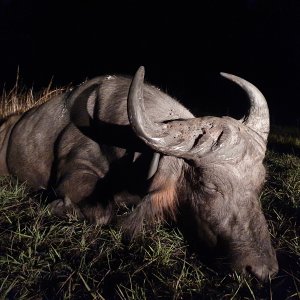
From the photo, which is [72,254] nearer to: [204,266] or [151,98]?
[204,266]

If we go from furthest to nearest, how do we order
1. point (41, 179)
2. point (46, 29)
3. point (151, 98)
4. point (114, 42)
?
point (46, 29) < point (114, 42) < point (41, 179) < point (151, 98)

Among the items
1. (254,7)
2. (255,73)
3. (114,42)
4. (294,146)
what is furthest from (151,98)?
(114,42)

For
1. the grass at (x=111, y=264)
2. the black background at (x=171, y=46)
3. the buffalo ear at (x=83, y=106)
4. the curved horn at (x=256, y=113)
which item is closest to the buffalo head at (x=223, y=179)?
the grass at (x=111, y=264)

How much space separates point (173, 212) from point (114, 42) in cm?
1671

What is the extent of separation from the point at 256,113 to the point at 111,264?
1.83 meters

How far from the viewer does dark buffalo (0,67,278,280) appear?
137 inches

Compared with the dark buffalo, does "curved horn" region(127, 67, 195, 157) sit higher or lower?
higher

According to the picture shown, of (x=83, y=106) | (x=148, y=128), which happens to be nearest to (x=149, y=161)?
(x=148, y=128)

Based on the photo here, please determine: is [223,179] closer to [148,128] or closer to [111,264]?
[148,128]

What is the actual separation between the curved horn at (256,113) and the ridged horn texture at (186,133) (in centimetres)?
39

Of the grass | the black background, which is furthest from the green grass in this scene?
the black background

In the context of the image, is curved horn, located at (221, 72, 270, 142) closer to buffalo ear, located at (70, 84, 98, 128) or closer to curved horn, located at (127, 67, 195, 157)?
curved horn, located at (127, 67, 195, 157)

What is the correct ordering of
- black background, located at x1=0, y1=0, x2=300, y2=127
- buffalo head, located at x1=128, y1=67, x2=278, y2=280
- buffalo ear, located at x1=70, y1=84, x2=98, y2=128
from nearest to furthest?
buffalo head, located at x1=128, y1=67, x2=278, y2=280, buffalo ear, located at x1=70, y1=84, x2=98, y2=128, black background, located at x1=0, y1=0, x2=300, y2=127

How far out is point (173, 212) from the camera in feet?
13.1
